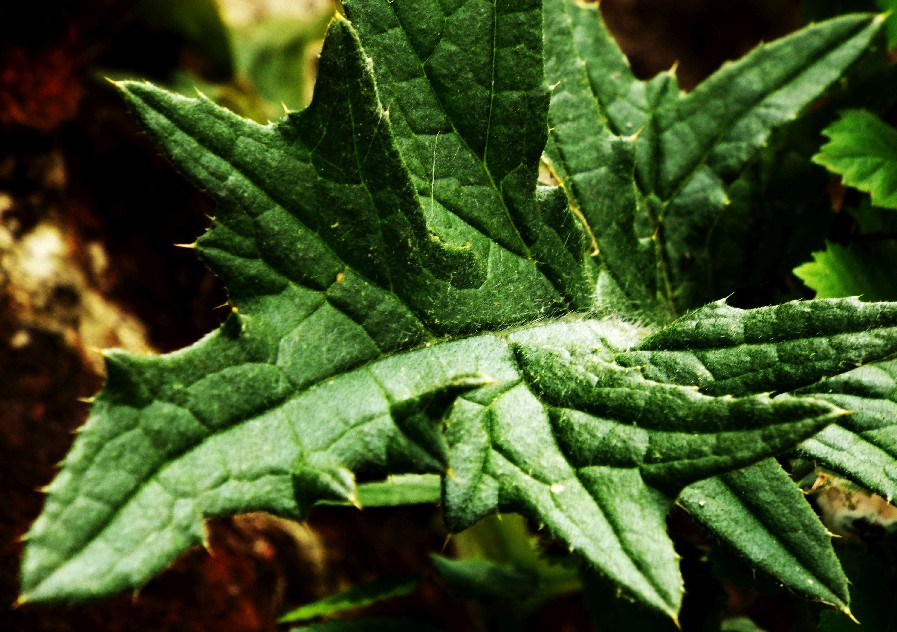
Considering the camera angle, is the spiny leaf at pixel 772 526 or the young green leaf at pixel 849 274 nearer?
the spiny leaf at pixel 772 526

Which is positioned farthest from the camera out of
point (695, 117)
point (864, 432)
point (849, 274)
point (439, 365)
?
point (695, 117)

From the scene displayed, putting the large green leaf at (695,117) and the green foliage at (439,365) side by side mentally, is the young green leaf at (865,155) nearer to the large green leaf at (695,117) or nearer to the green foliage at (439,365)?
the large green leaf at (695,117)

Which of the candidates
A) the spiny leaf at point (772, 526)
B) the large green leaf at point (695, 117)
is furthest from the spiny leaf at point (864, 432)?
the large green leaf at point (695, 117)

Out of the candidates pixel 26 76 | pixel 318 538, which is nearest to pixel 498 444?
pixel 318 538

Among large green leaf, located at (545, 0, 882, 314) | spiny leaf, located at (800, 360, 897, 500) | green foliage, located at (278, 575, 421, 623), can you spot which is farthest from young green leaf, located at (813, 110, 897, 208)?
green foliage, located at (278, 575, 421, 623)

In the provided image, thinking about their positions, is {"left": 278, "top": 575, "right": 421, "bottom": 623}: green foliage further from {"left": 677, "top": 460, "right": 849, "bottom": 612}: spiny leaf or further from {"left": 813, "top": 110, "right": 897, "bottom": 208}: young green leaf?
{"left": 813, "top": 110, "right": 897, "bottom": 208}: young green leaf

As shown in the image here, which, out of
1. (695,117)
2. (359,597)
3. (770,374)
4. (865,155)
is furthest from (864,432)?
(359,597)

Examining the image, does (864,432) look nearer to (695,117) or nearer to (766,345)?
(766,345)
